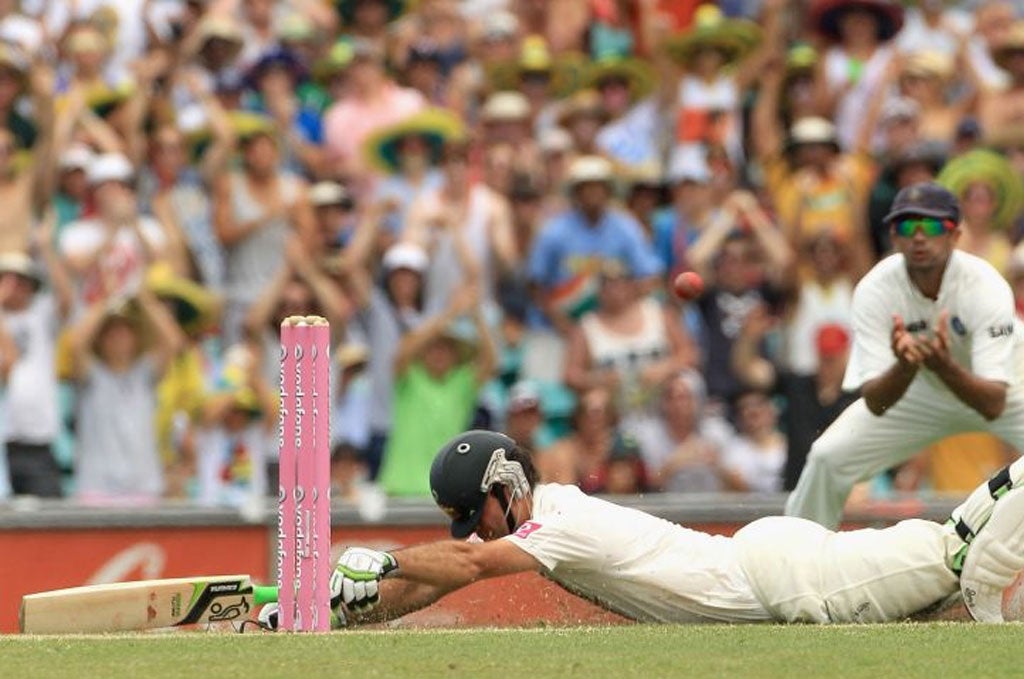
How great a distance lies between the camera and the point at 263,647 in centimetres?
805

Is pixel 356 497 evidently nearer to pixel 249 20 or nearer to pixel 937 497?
pixel 937 497

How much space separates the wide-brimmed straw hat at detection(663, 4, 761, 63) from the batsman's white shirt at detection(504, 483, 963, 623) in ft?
24.5

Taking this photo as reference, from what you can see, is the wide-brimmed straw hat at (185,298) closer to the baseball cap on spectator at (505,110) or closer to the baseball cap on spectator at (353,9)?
the baseball cap on spectator at (505,110)

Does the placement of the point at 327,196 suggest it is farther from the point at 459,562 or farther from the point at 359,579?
the point at 459,562

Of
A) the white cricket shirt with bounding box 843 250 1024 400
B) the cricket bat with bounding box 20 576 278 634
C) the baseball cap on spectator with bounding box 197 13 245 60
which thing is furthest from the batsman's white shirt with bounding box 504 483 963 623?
the baseball cap on spectator with bounding box 197 13 245 60

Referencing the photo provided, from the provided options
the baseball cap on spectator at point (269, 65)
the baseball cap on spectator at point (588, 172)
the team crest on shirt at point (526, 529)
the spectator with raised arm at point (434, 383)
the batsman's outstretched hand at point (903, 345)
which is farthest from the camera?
the baseball cap on spectator at point (269, 65)

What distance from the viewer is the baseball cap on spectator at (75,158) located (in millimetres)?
14680

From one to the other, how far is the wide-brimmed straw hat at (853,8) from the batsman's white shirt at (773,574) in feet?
25.9

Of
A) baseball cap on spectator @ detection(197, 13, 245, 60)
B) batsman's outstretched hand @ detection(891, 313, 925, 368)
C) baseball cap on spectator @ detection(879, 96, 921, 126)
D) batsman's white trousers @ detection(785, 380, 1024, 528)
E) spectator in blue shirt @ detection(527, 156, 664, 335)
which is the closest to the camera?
batsman's outstretched hand @ detection(891, 313, 925, 368)

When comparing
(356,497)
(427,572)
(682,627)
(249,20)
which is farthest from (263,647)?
(249,20)

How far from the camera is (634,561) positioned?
28.7ft

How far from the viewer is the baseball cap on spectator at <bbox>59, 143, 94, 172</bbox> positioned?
14.7m

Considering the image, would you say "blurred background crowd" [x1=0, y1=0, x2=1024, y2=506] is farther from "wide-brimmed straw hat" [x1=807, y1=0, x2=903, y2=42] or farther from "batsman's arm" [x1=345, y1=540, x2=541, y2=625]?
"batsman's arm" [x1=345, y1=540, x2=541, y2=625]

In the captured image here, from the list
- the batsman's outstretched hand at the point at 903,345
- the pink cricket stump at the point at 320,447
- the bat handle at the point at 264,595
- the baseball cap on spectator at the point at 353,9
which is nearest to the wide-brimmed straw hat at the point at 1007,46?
the baseball cap on spectator at the point at 353,9
